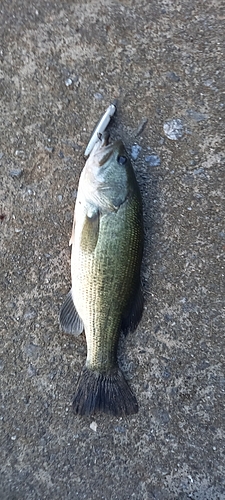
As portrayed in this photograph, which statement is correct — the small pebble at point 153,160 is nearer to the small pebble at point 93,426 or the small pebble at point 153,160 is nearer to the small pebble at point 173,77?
the small pebble at point 173,77

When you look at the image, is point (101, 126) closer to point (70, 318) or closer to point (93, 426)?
point (70, 318)

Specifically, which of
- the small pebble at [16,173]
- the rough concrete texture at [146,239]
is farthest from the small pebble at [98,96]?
the small pebble at [16,173]

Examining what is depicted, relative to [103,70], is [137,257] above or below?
below

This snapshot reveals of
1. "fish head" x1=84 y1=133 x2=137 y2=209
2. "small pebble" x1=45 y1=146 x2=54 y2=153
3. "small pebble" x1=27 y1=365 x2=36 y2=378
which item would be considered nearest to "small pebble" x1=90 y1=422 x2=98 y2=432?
"small pebble" x1=27 y1=365 x2=36 y2=378

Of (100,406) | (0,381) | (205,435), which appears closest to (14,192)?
(0,381)

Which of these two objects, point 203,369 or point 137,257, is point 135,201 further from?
point 203,369

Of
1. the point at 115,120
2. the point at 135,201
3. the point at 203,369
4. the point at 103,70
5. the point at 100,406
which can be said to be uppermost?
the point at 103,70
